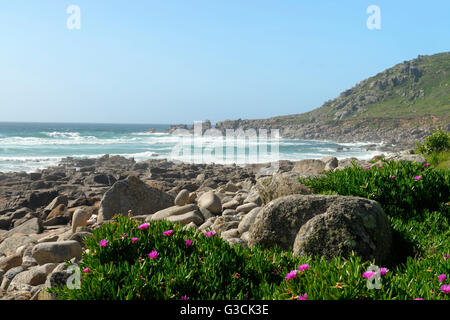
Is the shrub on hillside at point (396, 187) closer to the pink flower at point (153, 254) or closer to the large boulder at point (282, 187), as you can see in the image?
the large boulder at point (282, 187)

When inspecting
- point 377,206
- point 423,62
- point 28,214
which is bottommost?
point 28,214

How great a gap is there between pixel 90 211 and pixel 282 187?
265 inches

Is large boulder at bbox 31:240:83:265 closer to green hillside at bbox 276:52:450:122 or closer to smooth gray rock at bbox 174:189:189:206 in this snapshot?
smooth gray rock at bbox 174:189:189:206

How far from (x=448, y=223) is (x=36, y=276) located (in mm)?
6851

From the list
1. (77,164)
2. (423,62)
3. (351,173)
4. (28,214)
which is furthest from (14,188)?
(423,62)

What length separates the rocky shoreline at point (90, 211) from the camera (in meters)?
6.04

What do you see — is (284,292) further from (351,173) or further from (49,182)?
(49,182)

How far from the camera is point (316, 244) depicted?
446 centimetres

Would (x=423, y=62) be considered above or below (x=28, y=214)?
above

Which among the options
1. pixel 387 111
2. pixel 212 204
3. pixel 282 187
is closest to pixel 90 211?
pixel 212 204

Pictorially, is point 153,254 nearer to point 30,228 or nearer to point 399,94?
point 30,228

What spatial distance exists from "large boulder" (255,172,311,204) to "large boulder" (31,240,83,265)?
3894 millimetres

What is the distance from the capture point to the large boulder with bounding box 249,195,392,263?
4430mm

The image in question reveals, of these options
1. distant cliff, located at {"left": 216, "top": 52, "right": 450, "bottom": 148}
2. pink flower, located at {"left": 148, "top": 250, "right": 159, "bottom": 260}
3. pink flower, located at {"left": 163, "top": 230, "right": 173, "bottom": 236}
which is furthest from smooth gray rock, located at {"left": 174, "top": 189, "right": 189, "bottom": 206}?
distant cliff, located at {"left": 216, "top": 52, "right": 450, "bottom": 148}
